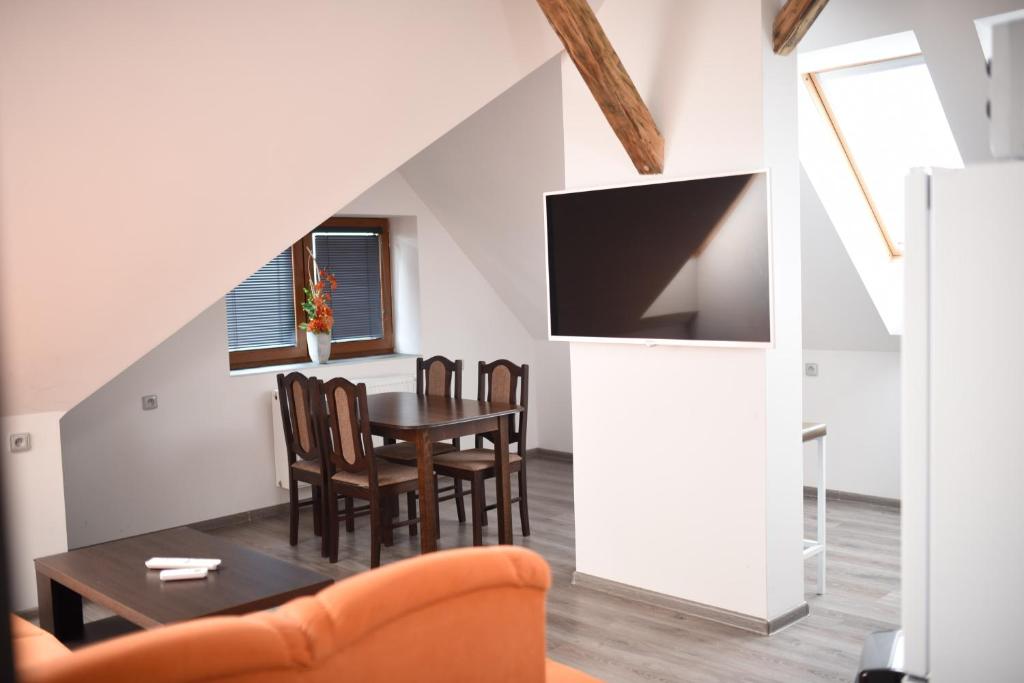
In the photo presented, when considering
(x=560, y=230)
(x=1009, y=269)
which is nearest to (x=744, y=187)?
(x=560, y=230)

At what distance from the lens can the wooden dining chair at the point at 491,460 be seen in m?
5.21

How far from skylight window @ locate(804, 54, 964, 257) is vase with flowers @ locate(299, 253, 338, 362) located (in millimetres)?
3398

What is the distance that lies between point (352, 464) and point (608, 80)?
7.87 ft

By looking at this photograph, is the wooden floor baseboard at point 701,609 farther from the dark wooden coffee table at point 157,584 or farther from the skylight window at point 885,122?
the skylight window at point 885,122

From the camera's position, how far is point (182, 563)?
132 inches

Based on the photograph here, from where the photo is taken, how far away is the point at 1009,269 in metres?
2.01

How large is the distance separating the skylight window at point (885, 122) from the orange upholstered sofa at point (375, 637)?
12.2ft

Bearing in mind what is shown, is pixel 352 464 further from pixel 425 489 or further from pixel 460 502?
pixel 460 502

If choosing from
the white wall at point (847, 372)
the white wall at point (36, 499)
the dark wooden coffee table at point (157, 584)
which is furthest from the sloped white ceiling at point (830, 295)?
the white wall at point (36, 499)

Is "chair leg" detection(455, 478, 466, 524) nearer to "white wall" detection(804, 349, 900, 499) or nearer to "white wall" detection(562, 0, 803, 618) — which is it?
"white wall" detection(562, 0, 803, 618)

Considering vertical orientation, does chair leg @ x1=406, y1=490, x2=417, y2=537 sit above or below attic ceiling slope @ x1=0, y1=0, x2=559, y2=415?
below

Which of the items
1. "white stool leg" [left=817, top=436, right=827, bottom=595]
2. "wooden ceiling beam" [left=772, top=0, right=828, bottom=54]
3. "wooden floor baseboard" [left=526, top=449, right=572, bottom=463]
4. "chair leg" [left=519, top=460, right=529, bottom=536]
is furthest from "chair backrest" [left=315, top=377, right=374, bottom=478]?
"wooden floor baseboard" [left=526, top=449, right=572, bottom=463]

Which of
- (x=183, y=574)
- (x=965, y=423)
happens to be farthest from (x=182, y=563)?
(x=965, y=423)

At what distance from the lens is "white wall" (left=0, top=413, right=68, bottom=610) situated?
437 cm
